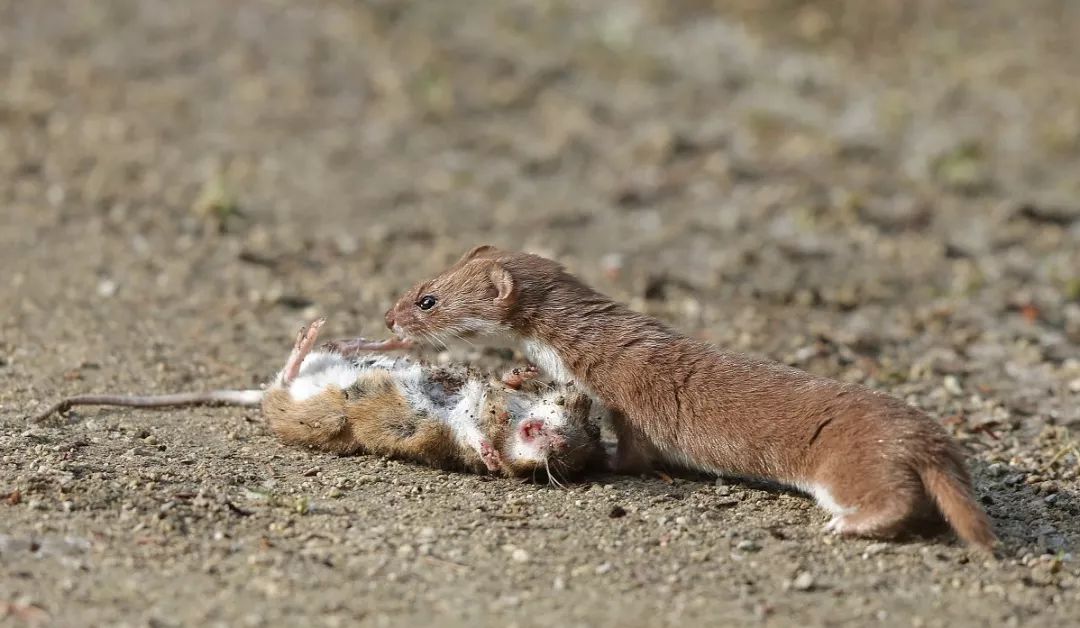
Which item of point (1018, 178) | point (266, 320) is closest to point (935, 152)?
point (1018, 178)

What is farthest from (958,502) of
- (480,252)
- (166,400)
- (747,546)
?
(166,400)

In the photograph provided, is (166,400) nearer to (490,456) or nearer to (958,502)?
(490,456)

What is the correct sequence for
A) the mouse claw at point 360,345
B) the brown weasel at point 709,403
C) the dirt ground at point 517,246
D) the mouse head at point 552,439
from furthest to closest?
1. the mouse claw at point 360,345
2. the mouse head at point 552,439
3. the brown weasel at point 709,403
4. the dirt ground at point 517,246

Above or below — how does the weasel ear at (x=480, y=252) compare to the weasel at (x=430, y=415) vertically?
above

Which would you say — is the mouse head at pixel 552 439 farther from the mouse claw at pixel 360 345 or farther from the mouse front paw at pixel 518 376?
the mouse claw at pixel 360 345

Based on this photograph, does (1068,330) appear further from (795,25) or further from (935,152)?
(795,25)

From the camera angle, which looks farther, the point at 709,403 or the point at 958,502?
the point at 709,403

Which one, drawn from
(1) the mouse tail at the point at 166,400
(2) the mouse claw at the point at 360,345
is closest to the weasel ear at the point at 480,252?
(2) the mouse claw at the point at 360,345

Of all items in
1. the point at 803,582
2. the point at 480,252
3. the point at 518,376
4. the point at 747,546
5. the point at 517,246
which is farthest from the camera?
the point at 517,246
